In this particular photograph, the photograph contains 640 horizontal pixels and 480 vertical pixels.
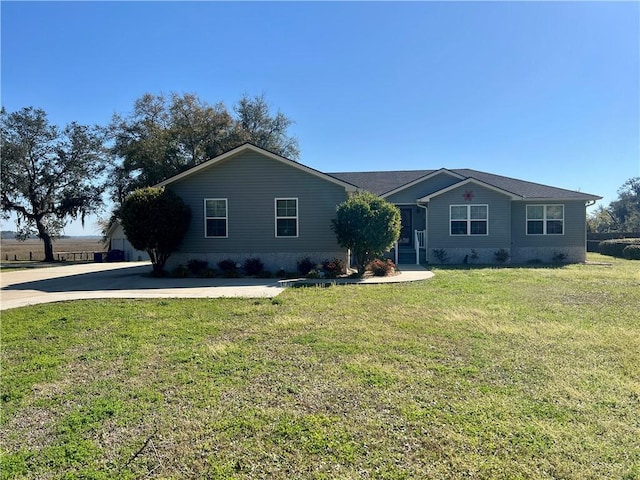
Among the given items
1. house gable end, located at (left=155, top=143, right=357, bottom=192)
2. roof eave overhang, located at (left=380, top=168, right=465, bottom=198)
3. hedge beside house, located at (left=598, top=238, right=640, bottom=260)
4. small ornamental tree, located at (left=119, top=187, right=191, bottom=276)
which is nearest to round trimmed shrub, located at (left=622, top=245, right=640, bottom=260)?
hedge beside house, located at (left=598, top=238, right=640, bottom=260)

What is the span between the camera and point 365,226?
1288 centimetres

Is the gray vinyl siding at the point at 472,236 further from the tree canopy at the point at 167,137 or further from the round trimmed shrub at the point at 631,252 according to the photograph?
the tree canopy at the point at 167,137

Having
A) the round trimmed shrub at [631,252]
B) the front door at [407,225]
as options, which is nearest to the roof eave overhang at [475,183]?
the front door at [407,225]

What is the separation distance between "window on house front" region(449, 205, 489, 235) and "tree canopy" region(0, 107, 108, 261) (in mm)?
27045

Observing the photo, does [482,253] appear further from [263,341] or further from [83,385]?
[83,385]

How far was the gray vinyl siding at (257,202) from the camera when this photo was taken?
14.5 m

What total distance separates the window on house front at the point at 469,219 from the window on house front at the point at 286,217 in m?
8.12

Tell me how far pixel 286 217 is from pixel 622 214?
4848 centimetres

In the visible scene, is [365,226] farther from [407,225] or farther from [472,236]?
[407,225]

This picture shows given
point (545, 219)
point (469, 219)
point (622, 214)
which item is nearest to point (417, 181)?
point (469, 219)

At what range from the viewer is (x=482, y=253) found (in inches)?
712

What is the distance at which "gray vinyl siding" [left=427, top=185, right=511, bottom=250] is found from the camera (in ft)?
58.7

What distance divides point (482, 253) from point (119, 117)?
27.2 meters

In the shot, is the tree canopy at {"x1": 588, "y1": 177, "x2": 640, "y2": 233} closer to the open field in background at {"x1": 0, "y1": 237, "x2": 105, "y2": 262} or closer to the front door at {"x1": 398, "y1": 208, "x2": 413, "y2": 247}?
the front door at {"x1": 398, "y1": 208, "x2": 413, "y2": 247}
